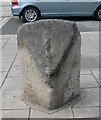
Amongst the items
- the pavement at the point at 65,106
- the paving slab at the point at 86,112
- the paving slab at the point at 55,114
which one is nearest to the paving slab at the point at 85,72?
the pavement at the point at 65,106

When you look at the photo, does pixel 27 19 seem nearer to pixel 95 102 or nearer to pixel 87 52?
pixel 87 52

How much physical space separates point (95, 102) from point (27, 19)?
1044 cm

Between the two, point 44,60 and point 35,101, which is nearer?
point 44,60

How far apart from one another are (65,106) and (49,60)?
0.87 metres

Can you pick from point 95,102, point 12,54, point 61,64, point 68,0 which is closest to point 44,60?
point 61,64

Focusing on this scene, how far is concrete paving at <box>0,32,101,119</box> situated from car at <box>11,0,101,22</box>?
6196mm

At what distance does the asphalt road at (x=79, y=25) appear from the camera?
13268mm

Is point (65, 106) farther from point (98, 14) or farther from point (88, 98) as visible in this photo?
point (98, 14)

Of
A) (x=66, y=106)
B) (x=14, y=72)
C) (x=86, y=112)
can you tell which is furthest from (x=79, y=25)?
(x=86, y=112)

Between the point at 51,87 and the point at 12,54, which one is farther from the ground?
the point at 51,87

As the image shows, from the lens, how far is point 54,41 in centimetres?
509

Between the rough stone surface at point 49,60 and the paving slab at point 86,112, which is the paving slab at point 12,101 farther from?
the paving slab at point 86,112

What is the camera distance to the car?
1505 centimetres

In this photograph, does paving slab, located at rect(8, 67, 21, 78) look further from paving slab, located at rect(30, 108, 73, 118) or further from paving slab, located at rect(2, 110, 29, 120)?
paving slab, located at rect(30, 108, 73, 118)
